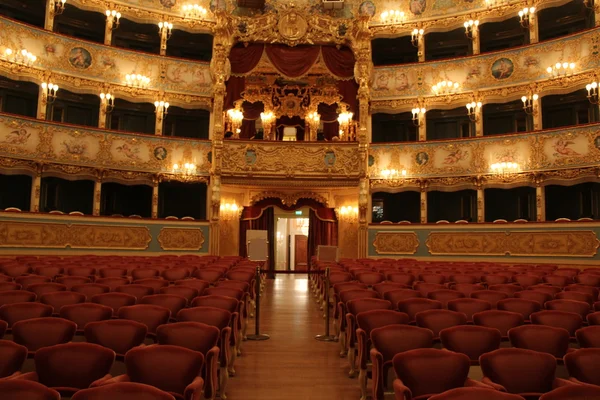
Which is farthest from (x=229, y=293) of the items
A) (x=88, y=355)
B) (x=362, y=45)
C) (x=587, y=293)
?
(x=362, y=45)

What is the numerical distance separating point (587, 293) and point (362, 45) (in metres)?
13.1

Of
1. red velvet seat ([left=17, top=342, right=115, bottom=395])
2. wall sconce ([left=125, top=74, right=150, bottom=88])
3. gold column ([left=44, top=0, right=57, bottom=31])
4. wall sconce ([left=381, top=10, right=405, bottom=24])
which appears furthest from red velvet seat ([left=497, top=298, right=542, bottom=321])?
gold column ([left=44, top=0, right=57, bottom=31])

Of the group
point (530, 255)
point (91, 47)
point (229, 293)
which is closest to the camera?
point (229, 293)

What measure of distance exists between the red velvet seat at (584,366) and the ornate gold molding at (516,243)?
493 inches

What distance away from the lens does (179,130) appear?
2153 centimetres

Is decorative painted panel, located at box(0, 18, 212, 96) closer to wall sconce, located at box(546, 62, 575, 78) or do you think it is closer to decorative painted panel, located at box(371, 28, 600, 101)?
decorative painted panel, located at box(371, 28, 600, 101)

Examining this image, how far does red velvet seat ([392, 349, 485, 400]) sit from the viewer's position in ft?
11.1

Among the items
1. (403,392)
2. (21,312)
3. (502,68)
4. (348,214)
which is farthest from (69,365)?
(502,68)

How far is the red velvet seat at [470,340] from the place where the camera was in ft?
14.0

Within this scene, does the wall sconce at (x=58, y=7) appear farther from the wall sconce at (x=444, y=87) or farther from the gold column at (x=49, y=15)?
the wall sconce at (x=444, y=87)

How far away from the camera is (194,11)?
19.7 m

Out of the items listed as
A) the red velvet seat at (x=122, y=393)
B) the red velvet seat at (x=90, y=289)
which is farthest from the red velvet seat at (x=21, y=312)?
the red velvet seat at (x=122, y=393)

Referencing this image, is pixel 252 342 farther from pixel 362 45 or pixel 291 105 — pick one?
pixel 291 105

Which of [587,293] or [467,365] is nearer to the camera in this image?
[467,365]
